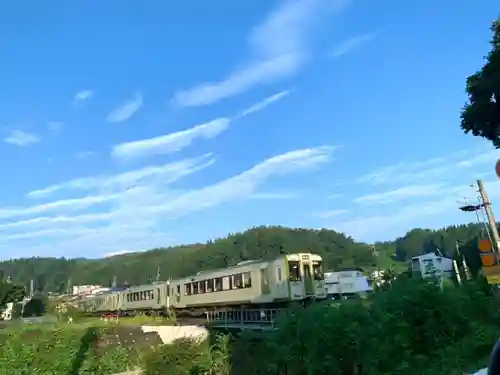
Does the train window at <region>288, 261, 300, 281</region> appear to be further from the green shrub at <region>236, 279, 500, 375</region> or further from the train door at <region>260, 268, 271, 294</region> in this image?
the green shrub at <region>236, 279, 500, 375</region>

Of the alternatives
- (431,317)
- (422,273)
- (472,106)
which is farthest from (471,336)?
(472,106)

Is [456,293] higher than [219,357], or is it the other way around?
[456,293]

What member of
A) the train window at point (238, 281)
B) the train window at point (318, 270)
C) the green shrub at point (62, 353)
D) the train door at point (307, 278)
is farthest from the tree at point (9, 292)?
the train window at point (318, 270)

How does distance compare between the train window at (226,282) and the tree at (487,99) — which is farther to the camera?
the train window at (226,282)

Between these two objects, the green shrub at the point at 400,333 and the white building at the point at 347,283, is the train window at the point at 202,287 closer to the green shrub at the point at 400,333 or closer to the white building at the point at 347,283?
the white building at the point at 347,283

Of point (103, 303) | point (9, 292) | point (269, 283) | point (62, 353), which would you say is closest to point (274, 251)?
point (103, 303)

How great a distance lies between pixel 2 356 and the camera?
18062 millimetres

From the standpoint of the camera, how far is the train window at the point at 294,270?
18.1 meters

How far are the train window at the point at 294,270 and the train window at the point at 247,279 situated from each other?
2000 millimetres

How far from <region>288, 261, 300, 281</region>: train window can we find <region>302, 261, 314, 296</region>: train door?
276mm

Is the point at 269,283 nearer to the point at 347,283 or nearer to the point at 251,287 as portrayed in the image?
the point at 251,287

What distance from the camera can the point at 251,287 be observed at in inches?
750

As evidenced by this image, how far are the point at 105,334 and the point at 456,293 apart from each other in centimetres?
1393

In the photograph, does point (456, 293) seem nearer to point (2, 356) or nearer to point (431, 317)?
point (431, 317)
